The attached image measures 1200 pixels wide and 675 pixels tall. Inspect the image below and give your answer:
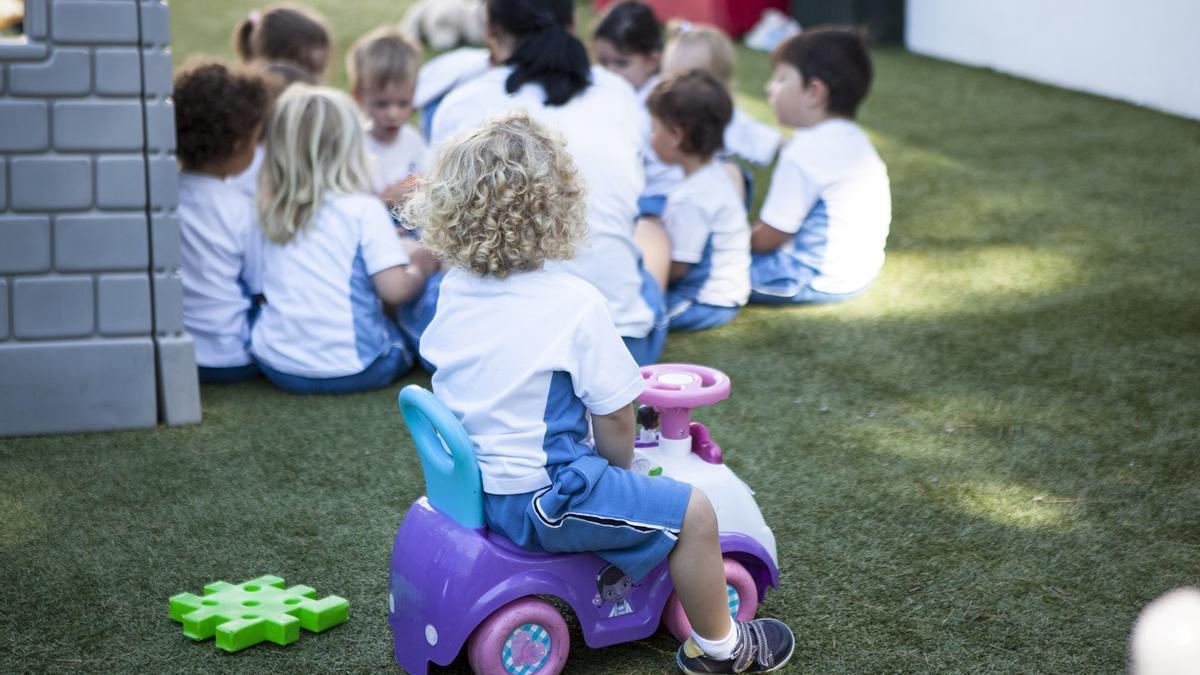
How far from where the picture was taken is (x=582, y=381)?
216 centimetres

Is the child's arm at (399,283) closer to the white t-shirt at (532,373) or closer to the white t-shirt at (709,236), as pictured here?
the white t-shirt at (709,236)

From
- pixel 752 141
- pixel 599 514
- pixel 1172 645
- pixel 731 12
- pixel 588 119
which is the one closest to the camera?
pixel 1172 645

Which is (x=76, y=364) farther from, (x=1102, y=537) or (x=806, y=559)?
(x=1102, y=537)

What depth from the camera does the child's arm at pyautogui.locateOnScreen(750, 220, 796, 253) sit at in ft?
14.6

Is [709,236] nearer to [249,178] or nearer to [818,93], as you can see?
[818,93]

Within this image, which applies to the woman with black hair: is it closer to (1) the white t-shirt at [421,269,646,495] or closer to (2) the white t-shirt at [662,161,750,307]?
(2) the white t-shirt at [662,161,750,307]

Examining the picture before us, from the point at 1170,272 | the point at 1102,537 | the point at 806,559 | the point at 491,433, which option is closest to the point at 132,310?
the point at 491,433

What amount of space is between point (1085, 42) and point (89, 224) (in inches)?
230

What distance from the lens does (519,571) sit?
2166mm

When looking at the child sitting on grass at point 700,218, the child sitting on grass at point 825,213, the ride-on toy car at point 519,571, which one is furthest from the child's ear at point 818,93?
the ride-on toy car at point 519,571

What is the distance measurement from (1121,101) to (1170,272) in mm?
2806

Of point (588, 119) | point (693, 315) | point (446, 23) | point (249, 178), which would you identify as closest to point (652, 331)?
point (693, 315)

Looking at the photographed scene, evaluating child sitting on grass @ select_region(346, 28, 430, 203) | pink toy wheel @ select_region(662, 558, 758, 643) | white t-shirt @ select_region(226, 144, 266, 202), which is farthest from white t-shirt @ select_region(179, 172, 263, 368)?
pink toy wheel @ select_region(662, 558, 758, 643)

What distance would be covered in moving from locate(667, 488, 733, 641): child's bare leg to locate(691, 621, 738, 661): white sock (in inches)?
1.1
